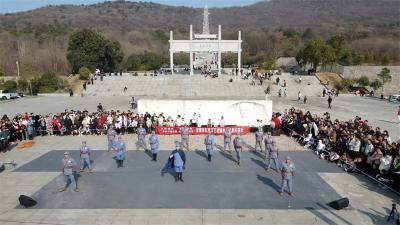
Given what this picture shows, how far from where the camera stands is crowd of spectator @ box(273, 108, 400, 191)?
1371cm

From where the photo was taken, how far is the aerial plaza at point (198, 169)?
1160 centimetres

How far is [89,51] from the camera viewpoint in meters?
58.4

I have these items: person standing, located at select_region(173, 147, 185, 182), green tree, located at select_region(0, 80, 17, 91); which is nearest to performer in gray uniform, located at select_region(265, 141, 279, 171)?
person standing, located at select_region(173, 147, 185, 182)

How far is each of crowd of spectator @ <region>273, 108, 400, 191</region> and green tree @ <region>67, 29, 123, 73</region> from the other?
42.5m

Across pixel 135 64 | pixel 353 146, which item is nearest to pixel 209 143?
pixel 353 146

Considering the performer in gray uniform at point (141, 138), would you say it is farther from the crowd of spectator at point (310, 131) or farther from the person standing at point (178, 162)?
the person standing at point (178, 162)

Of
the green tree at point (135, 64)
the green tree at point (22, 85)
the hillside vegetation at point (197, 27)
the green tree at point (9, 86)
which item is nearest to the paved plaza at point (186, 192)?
the green tree at point (9, 86)

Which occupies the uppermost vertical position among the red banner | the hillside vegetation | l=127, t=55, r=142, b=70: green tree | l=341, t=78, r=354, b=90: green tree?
the hillside vegetation

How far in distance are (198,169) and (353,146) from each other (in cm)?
622

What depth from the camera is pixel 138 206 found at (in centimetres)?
1201

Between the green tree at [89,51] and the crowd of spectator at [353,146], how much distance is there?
42.5 meters

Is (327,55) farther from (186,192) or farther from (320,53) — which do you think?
(186,192)

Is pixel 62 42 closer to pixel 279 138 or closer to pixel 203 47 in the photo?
pixel 203 47

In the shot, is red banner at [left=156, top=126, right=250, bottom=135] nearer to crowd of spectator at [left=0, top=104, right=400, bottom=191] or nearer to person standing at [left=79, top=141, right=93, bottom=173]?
crowd of spectator at [left=0, top=104, right=400, bottom=191]
